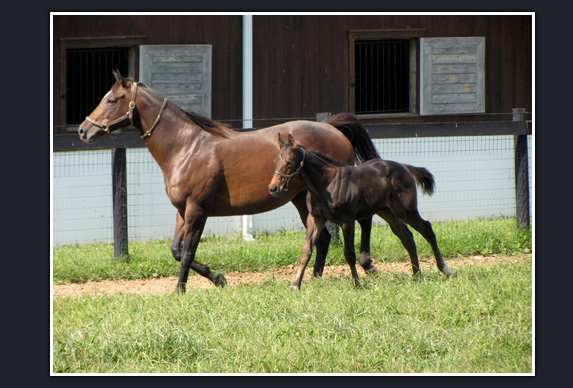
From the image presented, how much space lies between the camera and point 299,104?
A: 13039mm

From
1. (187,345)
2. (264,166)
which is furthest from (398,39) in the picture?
(187,345)

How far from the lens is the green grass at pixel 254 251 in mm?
9914

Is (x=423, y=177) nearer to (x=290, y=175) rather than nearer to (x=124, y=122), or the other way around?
(x=290, y=175)

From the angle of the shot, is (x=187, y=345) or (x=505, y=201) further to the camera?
(x=505, y=201)

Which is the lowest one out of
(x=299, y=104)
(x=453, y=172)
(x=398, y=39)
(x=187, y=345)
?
(x=187, y=345)

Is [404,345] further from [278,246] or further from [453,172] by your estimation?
[453,172]

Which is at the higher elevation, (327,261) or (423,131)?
(423,131)

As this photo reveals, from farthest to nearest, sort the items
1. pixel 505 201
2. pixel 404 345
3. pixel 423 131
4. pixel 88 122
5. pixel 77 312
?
pixel 505 201, pixel 423 131, pixel 88 122, pixel 77 312, pixel 404 345

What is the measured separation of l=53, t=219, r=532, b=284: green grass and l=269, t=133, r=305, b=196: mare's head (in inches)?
97.2

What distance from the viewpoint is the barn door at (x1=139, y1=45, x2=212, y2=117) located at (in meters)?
12.3

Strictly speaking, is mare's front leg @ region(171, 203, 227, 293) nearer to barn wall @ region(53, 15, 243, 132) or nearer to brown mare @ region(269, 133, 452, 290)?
brown mare @ region(269, 133, 452, 290)

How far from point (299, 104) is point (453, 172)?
2544mm

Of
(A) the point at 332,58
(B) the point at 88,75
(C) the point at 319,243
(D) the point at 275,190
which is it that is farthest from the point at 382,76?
(D) the point at 275,190

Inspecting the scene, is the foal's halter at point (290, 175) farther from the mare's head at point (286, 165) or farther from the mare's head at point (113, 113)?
the mare's head at point (113, 113)
